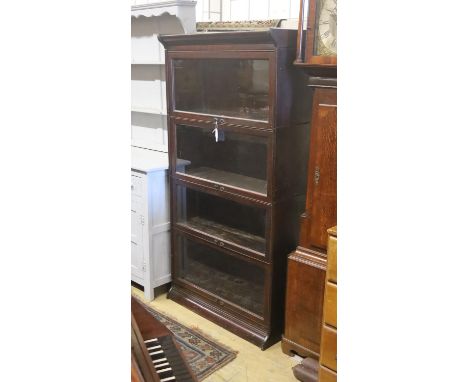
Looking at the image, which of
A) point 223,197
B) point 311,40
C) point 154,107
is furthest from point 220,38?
point 154,107

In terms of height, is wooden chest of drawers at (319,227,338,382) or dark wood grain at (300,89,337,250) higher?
dark wood grain at (300,89,337,250)

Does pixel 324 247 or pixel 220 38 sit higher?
pixel 220 38

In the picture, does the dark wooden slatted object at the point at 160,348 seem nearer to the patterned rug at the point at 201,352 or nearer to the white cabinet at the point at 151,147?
the patterned rug at the point at 201,352

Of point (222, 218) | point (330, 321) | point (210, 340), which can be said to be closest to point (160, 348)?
point (330, 321)

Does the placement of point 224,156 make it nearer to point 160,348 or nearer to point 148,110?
point 148,110

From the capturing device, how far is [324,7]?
1.74 meters

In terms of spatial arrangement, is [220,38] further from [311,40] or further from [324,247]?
[324,247]

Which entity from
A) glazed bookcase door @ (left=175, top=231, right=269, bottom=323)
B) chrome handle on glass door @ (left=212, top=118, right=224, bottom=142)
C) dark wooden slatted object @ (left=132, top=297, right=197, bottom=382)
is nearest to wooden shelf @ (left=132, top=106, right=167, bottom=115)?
chrome handle on glass door @ (left=212, top=118, right=224, bottom=142)

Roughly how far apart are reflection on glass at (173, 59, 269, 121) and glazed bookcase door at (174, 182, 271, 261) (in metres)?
0.42

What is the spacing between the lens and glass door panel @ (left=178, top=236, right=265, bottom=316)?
2307 millimetres

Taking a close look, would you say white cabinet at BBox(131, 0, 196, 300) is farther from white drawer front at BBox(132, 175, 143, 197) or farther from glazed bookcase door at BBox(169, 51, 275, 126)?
glazed bookcase door at BBox(169, 51, 275, 126)
